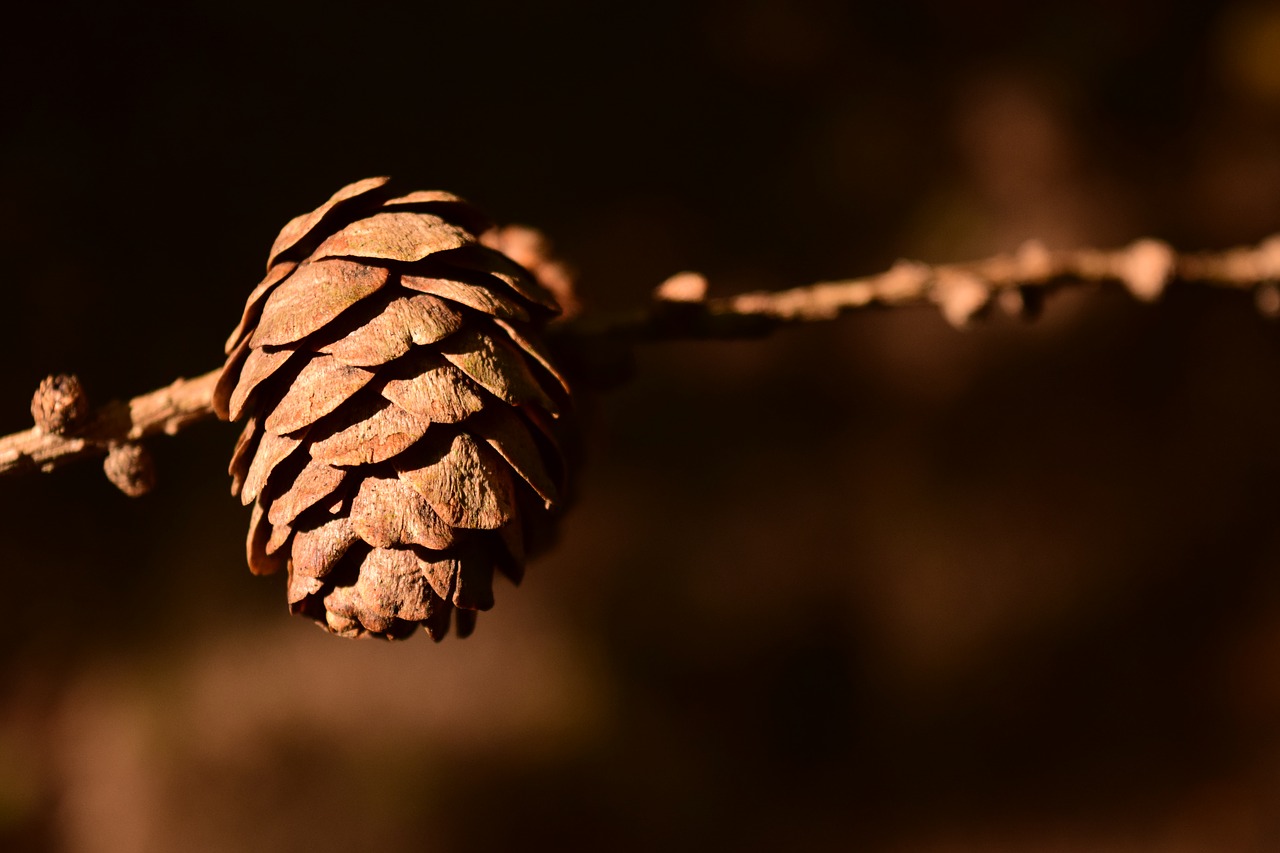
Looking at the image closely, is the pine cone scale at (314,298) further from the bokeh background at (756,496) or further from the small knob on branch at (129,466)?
the bokeh background at (756,496)

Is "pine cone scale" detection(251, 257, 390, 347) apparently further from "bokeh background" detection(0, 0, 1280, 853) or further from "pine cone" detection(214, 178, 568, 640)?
"bokeh background" detection(0, 0, 1280, 853)

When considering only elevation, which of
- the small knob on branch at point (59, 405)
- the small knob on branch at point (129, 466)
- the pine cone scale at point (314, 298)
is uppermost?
the pine cone scale at point (314, 298)

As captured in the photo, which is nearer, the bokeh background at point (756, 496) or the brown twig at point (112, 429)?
the brown twig at point (112, 429)

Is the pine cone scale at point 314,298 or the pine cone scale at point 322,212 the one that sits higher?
the pine cone scale at point 322,212

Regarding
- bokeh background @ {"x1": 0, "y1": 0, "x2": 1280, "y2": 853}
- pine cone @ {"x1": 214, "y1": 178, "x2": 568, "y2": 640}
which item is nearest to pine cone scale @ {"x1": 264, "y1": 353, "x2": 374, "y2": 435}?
pine cone @ {"x1": 214, "y1": 178, "x2": 568, "y2": 640}

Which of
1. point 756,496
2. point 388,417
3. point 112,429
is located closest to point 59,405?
point 112,429

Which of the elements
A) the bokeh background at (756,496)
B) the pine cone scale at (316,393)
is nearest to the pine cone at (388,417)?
the pine cone scale at (316,393)

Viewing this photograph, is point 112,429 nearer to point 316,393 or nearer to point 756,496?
point 316,393
